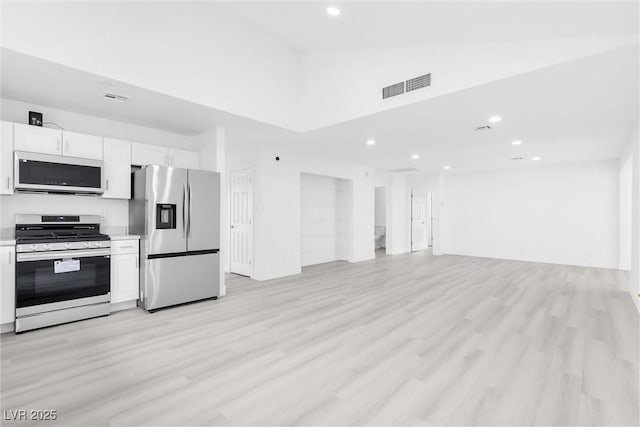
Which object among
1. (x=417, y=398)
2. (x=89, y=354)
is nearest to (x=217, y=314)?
(x=89, y=354)

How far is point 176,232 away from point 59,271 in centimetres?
123

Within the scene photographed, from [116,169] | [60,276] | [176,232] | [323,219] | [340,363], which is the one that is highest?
[116,169]

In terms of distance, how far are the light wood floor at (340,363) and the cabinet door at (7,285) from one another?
0.77ft

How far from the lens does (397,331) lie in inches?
127

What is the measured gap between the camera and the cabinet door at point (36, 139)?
3.29 m

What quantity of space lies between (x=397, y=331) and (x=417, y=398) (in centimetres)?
118

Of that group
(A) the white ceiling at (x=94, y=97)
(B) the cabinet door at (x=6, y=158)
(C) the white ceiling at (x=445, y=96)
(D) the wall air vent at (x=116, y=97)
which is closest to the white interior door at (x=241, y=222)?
(C) the white ceiling at (x=445, y=96)

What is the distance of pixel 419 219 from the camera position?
10719mm

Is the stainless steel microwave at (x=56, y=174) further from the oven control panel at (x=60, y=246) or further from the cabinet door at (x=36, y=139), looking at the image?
the oven control panel at (x=60, y=246)

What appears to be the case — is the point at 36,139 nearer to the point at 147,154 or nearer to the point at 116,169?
the point at 116,169

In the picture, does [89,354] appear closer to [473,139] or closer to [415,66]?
[415,66]

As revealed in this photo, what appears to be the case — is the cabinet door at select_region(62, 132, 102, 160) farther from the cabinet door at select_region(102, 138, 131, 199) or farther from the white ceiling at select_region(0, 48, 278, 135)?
the white ceiling at select_region(0, 48, 278, 135)

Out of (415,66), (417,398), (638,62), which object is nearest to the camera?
(417,398)

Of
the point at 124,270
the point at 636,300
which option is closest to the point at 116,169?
the point at 124,270
